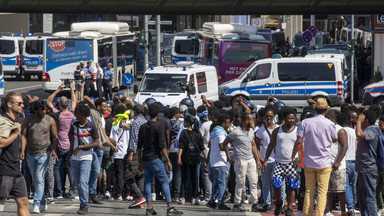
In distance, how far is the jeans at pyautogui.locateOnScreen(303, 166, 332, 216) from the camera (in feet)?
32.7

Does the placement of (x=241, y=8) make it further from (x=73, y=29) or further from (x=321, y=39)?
(x=321, y=39)

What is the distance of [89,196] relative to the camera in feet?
40.4

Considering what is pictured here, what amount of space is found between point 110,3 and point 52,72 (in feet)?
73.2

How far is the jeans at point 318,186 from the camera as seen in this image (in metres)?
9.95

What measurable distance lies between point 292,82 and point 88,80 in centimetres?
831

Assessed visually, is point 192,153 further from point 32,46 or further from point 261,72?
point 32,46

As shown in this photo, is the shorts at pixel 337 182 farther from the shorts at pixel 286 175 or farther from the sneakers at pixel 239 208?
the sneakers at pixel 239 208

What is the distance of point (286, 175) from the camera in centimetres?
1084

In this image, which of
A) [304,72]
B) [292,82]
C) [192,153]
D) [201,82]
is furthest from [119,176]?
[304,72]

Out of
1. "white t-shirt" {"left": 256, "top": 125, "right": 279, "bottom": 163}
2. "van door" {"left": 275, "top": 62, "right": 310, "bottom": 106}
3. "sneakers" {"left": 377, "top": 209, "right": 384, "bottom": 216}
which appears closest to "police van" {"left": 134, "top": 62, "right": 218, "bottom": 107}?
"van door" {"left": 275, "top": 62, "right": 310, "bottom": 106}

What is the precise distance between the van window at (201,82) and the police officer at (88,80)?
832 centimetres

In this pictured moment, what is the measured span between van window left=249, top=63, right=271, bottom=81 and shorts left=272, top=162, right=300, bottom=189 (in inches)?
620

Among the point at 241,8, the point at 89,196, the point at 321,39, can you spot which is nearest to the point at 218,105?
the point at 89,196

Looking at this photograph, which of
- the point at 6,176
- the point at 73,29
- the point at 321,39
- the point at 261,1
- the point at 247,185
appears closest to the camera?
the point at 6,176
